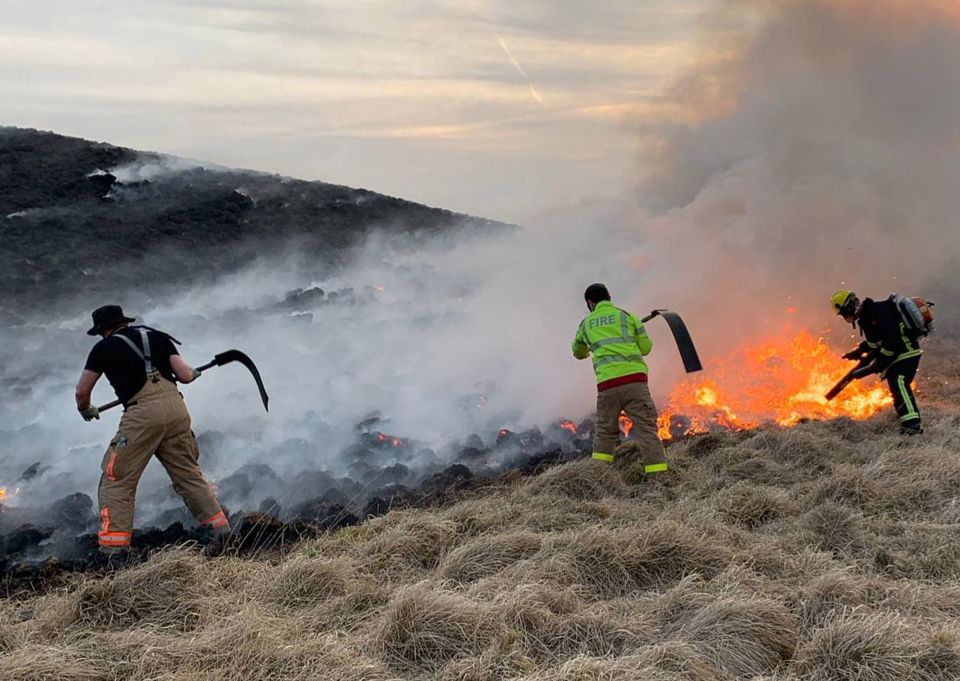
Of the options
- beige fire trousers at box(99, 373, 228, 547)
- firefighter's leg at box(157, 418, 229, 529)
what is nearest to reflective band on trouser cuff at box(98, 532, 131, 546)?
beige fire trousers at box(99, 373, 228, 547)

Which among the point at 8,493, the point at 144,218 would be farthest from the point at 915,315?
the point at 144,218

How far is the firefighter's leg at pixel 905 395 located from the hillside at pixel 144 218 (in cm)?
1562

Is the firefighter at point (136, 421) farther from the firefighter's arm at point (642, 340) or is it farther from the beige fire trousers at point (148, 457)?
the firefighter's arm at point (642, 340)

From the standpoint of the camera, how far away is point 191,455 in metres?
6.15

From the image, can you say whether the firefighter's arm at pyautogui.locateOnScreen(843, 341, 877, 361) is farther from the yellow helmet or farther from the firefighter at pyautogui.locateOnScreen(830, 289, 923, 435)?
the yellow helmet

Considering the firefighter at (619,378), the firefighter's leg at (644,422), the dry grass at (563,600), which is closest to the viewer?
the dry grass at (563,600)

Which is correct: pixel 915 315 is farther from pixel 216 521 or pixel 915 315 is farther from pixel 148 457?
pixel 148 457

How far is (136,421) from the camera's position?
19.0 feet

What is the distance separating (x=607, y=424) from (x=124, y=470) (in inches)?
175

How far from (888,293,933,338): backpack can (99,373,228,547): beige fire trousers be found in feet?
25.4

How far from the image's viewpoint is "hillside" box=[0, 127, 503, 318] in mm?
18344

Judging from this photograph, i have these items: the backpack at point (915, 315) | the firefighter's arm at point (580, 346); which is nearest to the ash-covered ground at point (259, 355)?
the firefighter's arm at point (580, 346)

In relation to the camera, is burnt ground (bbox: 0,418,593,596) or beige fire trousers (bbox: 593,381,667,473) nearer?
burnt ground (bbox: 0,418,593,596)

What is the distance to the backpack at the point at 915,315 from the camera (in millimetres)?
8820
